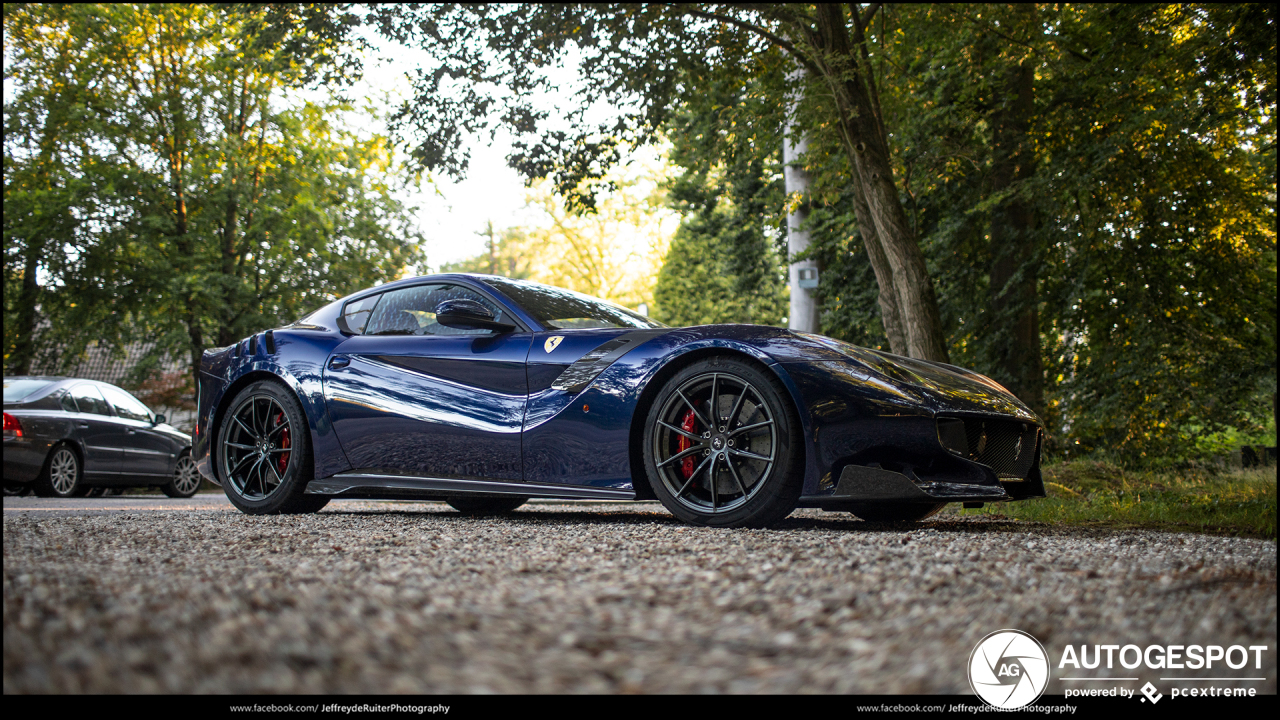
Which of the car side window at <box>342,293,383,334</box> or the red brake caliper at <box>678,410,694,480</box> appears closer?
the red brake caliper at <box>678,410,694,480</box>

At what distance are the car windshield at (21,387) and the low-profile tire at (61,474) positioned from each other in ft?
2.22

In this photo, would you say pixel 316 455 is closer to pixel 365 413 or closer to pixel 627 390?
pixel 365 413

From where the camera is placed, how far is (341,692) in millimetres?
1203

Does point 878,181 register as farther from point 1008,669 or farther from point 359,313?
point 1008,669

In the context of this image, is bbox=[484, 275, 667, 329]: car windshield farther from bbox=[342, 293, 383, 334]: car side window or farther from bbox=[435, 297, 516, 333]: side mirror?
bbox=[342, 293, 383, 334]: car side window

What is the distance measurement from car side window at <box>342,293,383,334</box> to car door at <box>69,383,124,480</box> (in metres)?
6.48

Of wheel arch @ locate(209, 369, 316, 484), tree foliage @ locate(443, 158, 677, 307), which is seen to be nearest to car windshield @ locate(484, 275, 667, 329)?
wheel arch @ locate(209, 369, 316, 484)

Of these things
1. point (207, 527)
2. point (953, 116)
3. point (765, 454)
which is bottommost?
point (207, 527)

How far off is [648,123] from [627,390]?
6223mm

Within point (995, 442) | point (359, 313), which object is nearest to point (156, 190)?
point (359, 313)

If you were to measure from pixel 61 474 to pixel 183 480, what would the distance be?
2125 millimetres

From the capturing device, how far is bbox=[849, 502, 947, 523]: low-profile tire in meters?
4.57

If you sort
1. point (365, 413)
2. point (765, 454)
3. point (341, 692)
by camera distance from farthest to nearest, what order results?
point (365, 413)
point (765, 454)
point (341, 692)

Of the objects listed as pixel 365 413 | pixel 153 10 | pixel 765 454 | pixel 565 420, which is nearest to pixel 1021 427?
pixel 765 454
